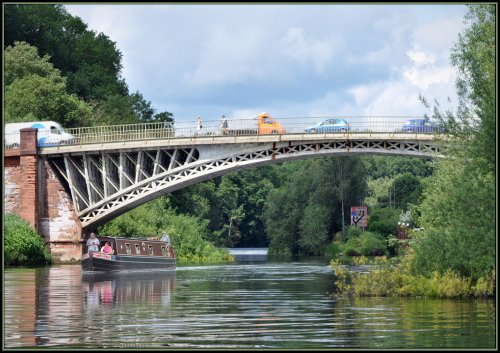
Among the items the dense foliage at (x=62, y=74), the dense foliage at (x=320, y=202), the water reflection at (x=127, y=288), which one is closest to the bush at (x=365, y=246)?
the dense foliage at (x=320, y=202)

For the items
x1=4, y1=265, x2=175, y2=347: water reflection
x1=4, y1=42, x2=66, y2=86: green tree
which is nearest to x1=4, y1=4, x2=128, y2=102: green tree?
x1=4, y1=42, x2=66, y2=86: green tree

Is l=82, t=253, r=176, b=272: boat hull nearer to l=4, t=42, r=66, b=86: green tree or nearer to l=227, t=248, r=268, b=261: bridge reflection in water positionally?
l=227, t=248, r=268, b=261: bridge reflection in water

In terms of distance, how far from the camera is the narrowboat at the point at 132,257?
5362 cm

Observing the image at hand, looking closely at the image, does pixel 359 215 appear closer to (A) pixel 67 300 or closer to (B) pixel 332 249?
(B) pixel 332 249

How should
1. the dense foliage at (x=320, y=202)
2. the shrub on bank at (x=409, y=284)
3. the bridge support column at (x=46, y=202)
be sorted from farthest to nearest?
the dense foliage at (x=320, y=202) → the bridge support column at (x=46, y=202) → the shrub on bank at (x=409, y=284)

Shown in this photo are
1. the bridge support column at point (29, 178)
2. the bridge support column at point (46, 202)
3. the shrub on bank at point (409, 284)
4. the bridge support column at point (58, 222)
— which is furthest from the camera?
the bridge support column at point (58, 222)

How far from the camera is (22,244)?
61812 millimetres

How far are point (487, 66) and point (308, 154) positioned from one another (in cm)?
3095

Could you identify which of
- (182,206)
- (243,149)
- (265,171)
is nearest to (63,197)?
(243,149)

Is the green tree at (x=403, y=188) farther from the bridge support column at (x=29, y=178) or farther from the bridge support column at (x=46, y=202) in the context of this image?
the bridge support column at (x=29, y=178)

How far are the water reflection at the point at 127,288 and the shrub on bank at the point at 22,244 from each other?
31.5ft

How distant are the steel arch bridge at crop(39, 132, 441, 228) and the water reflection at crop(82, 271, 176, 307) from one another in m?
9.93

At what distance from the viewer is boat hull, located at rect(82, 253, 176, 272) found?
174 ft

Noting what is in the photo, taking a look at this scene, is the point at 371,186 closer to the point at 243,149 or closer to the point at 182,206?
the point at 182,206
